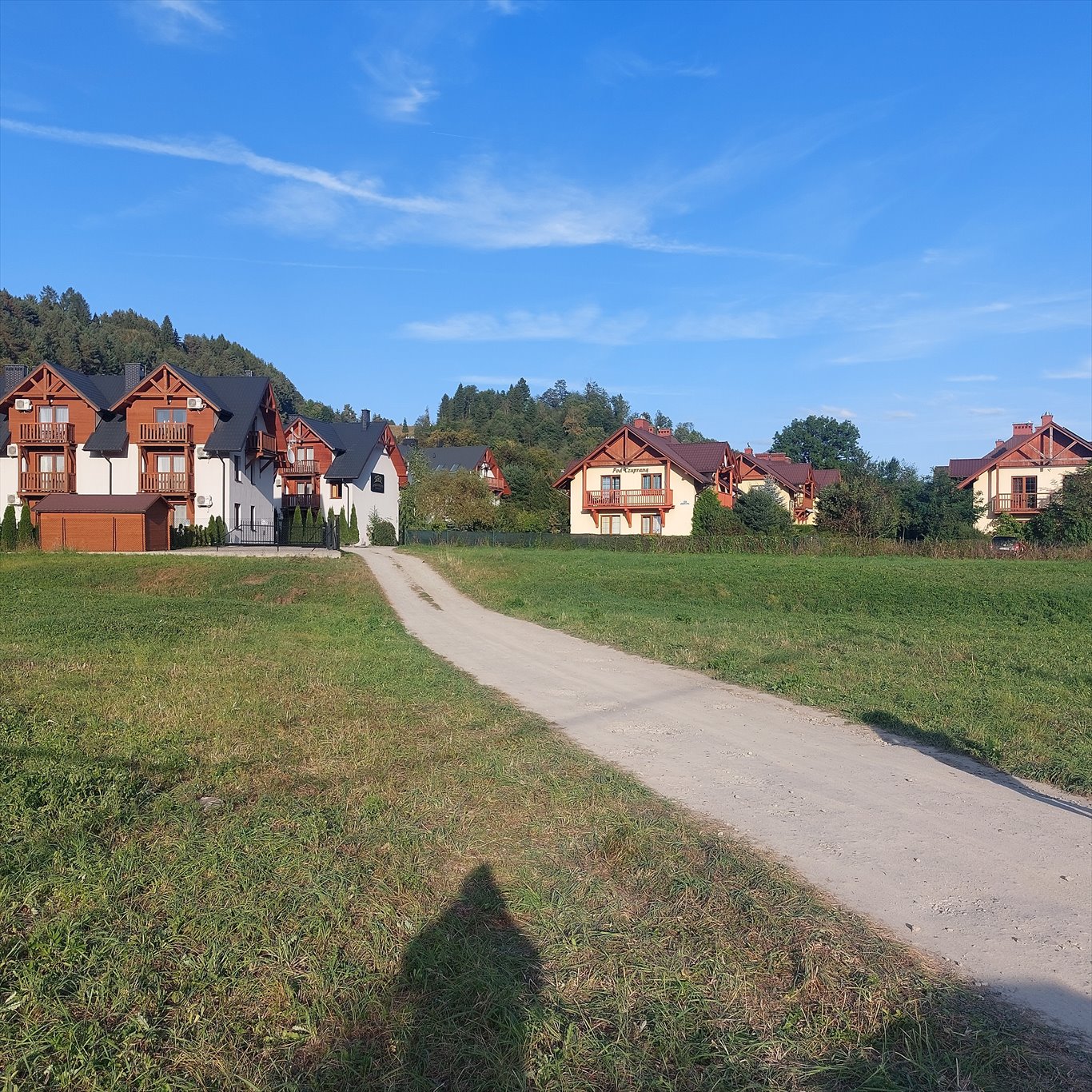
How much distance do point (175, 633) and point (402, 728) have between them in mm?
8124

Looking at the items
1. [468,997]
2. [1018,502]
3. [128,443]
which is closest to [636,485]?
[1018,502]

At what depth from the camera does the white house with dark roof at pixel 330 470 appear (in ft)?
181

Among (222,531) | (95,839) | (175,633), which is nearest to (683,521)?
(222,531)

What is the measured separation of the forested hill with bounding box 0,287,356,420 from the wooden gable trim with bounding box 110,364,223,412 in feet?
78.7

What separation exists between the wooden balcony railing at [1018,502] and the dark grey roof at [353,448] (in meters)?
40.0

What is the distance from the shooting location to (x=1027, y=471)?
5400 cm

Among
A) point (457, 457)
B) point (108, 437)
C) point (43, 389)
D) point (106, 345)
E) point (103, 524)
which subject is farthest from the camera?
point (106, 345)

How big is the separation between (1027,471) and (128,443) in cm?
5255

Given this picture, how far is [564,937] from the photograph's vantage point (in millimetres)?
4156

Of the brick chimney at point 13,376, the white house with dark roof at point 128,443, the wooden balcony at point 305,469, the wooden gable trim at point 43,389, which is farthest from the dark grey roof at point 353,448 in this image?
the brick chimney at point 13,376

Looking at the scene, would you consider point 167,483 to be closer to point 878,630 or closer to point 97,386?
point 97,386

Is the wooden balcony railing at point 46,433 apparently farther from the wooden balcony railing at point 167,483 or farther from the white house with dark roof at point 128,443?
the wooden balcony railing at point 167,483

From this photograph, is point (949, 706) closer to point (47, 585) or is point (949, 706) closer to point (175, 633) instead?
point (175, 633)

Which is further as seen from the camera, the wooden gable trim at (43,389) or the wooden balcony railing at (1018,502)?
the wooden balcony railing at (1018,502)
